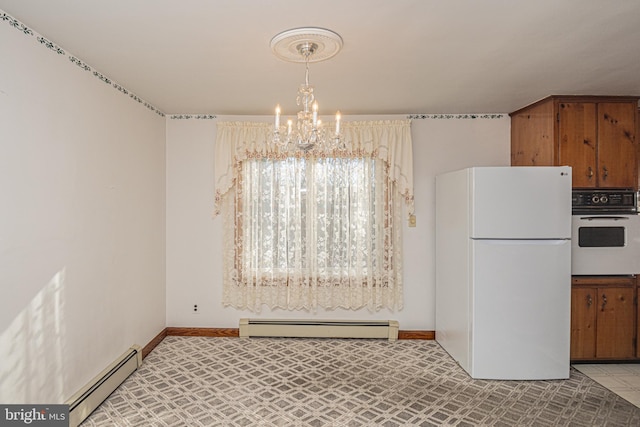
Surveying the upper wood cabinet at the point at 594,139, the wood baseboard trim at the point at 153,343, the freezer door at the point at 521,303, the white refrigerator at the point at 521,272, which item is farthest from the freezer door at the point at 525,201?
the wood baseboard trim at the point at 153,343

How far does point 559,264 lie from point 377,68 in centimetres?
226

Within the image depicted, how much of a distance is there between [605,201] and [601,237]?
35 centimetres

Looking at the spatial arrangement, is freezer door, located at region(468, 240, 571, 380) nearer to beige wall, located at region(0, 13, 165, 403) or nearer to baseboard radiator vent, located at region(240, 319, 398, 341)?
baseboard radiator vent, located at region(240, 319, 398, 341)

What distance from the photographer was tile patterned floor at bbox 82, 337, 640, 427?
262 cm

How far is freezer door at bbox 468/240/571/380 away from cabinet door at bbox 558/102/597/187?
2.71 feet

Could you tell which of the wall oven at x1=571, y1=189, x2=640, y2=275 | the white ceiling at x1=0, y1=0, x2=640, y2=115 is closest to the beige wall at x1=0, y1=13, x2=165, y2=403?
the white ceiling at x1=0, y1=0, x2=640, y2=115

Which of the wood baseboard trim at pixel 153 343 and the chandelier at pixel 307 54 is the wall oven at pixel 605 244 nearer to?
the chandelier at pixel 307 54

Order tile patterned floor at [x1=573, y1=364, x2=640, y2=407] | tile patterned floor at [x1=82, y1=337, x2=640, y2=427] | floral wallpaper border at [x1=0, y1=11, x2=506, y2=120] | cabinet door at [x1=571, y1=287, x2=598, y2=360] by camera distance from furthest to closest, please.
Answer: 1. cabinet door at [x1=571, y1=287, x2=598, y2=360]
2. tile patterned floor at [x1=573, y1=364, x2=640, y2=407]
3. tile patterned floor at [x1=82, y1=337, x2=640, y2=427]
4. floral wallpaper border at [x1=0, y1=11, x2=506, y2=120]

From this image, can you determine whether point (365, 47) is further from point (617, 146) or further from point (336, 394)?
point (617, 146)

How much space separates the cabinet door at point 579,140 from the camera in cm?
351

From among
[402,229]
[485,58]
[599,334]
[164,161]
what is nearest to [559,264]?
[599,334]

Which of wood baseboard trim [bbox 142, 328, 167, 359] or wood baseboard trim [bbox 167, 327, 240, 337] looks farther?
wood baseboard trim [bbox 167, 327, 240, 337]

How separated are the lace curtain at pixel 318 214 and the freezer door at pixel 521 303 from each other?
114 centimetres

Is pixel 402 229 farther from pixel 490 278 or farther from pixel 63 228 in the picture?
pixel 63 228
